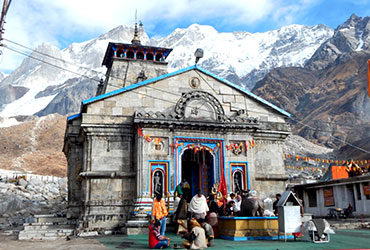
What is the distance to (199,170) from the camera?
868 inches

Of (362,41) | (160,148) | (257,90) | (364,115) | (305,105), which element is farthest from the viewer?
(362,41)

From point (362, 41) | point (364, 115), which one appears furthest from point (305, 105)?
point (362, 41)

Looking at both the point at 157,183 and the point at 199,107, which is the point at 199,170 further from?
the point at 199,107

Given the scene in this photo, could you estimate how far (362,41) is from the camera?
145750 mm

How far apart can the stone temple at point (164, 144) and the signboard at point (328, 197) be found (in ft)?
30.3

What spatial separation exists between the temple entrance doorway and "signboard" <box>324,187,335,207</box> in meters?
12.0

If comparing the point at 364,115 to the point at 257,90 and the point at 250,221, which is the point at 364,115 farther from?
the point at 250,221

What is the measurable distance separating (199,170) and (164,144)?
3.16 metres

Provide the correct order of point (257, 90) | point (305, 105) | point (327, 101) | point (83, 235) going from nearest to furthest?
point (83, 235) → point (327, 101) → point (305, 105) → point (257, 90)

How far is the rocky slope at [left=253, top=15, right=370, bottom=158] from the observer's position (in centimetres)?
9494

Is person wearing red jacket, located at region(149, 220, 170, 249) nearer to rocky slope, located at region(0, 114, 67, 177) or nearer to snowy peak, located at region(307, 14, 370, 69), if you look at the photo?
rocky slope, located at region(0, 114, 67, 177)

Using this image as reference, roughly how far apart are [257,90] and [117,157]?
117 m

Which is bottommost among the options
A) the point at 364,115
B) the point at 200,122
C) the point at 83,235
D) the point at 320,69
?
the point at 83,235

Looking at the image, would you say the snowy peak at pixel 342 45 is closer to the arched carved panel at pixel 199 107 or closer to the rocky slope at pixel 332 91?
the rocky slope at pixel 332 91
